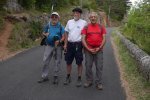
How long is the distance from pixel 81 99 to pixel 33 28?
64.2 ft

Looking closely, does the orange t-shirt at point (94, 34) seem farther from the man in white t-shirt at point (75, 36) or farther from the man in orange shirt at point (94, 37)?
the man in white t-shirt at point (75, 36)

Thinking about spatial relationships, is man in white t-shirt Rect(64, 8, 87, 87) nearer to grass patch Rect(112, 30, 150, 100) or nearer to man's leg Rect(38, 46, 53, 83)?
man's leg Rect(38, 46, 53, 83)

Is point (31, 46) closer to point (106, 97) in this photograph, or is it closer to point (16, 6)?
point (16, 6)

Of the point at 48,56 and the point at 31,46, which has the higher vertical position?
the point at 48,56

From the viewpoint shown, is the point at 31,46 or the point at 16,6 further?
the point at 16,6

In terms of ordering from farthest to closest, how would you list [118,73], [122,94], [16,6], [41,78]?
[16,6] → [118,73] → [41,78] → [122,94]

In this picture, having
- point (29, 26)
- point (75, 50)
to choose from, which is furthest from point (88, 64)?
point (29, 26)

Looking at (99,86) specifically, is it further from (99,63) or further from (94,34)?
(94,34)

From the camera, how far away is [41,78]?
1146 centimetres

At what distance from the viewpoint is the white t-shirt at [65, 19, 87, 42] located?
1067 cm

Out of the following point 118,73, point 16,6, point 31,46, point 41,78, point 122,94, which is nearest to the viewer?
point 122,94

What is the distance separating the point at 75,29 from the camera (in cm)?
1068

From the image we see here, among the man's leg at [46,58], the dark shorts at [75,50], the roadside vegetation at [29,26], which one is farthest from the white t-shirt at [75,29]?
the roadside vegetation at [29,26]

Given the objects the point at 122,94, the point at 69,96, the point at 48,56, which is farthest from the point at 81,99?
the point at 48,56
